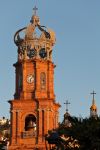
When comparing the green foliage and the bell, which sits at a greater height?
the bell

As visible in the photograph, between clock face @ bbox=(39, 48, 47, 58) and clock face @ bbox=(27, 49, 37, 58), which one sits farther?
clock face @ bbox=(39, 48, 47, 58)

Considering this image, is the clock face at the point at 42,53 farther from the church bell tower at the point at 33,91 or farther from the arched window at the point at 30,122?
the arched window at the point at 30,122

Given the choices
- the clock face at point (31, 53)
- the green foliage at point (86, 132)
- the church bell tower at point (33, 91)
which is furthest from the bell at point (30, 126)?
the green foliage at point (86, 132)

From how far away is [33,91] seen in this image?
8212cm

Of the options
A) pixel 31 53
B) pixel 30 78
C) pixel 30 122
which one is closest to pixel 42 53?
pixel 31 53

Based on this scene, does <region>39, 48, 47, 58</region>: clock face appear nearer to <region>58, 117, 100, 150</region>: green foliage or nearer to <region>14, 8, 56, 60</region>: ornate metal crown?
<region>14, 8, 56, 60</region>: ornate metal crown

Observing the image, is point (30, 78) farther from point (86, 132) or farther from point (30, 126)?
point (86, 132)

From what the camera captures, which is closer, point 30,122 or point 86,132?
point 86,132

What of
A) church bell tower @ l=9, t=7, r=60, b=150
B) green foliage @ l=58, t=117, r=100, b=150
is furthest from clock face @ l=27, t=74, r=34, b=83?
green foliage @ l=58, t=117, r=100, b=150

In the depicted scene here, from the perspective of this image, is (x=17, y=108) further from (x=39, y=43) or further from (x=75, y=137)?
(x=75, y=137)

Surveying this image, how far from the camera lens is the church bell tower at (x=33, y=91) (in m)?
80.3

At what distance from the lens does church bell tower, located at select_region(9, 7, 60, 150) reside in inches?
3162

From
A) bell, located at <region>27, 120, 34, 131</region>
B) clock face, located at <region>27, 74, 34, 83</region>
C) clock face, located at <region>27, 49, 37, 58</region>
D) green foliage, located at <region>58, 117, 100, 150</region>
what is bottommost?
green foliage, located at <region>58, 117, 100, 150</region>

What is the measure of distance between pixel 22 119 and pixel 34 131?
6.46 feet
